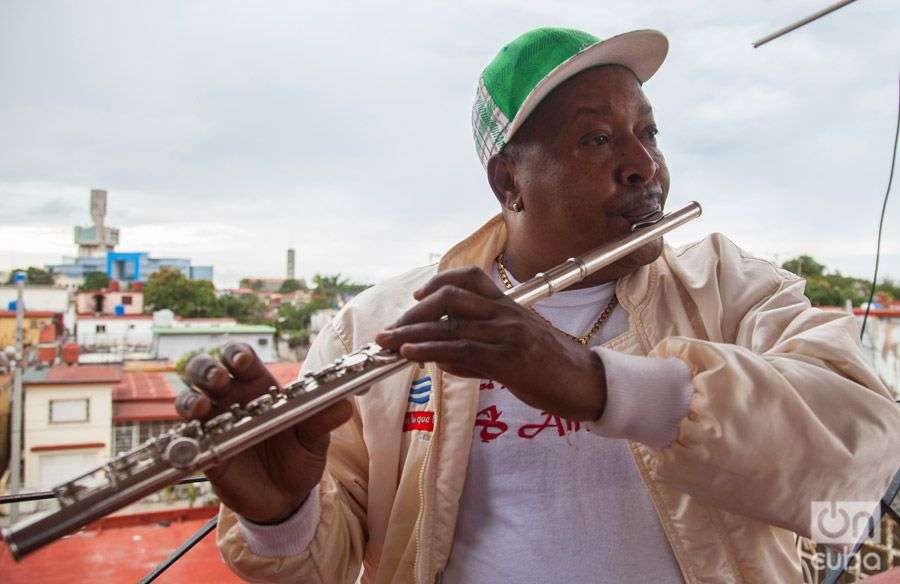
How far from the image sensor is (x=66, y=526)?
34.0 inches

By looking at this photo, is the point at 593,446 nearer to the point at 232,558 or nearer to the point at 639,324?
the point at 639,324

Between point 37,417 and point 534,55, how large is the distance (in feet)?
43.5

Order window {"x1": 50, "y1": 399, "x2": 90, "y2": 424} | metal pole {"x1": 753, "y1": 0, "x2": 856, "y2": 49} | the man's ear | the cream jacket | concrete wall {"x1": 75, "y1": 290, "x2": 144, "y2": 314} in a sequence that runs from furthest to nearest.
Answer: concrete wall {"x1": 75, "y1": 290, "x2": 144, "y2": 314} < window {"x1": 50, "y1": 399, "x2": 90, "y2": 424} < metal pole {"x1": 753, "y1": 0, "x2": 856, "y2": 49} < the man's ear < the cream jacket

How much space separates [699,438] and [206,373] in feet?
2.40

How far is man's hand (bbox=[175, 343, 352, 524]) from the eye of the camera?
3.44ft

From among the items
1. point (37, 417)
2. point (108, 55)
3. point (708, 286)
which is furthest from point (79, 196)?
point (708, 286)

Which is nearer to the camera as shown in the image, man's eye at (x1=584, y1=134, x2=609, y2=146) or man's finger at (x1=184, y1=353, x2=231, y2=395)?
man's finger at (x1=184, y1=353, x2=231, y2=395)

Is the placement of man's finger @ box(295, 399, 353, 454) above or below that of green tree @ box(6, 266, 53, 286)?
below

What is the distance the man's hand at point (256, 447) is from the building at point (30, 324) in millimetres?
13633

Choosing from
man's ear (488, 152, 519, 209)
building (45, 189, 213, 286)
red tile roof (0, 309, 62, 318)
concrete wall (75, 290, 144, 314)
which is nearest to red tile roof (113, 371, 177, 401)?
red tile roof (0, 309, 62, 318)

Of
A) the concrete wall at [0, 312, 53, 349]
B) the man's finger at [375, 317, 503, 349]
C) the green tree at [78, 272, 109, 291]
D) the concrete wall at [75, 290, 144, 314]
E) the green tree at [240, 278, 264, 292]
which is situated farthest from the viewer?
the green tree at [240, 278, 264, 292]

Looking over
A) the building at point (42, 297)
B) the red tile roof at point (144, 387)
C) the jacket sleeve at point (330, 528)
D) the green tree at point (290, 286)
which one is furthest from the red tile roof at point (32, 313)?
the jacket sleeve at point (330, 528)

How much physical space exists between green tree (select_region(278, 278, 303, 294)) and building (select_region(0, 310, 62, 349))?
8251 mm

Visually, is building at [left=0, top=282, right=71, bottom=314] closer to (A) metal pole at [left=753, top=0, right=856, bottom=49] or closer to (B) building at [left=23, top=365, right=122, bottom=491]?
(B) building at [left=23, top=365, right=122, bottom=491]
